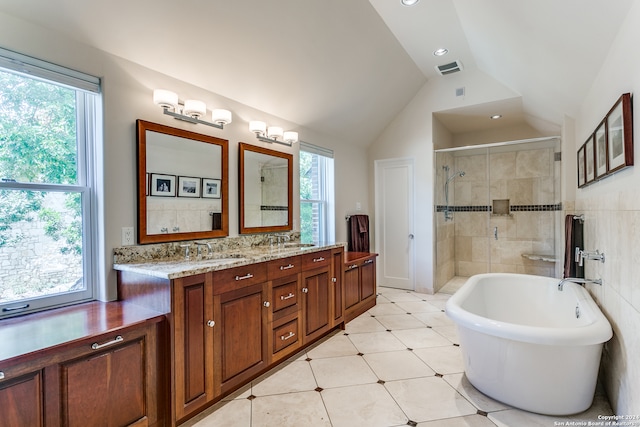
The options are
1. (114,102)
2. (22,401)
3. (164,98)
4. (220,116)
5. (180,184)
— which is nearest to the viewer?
(22,401)

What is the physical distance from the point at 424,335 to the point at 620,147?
87.1 inches

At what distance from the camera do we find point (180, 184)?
248 centimetres

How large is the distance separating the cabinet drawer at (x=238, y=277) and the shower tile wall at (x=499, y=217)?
3211 millimetres

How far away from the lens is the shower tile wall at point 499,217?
4684mm

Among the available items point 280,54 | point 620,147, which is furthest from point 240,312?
point 620,147

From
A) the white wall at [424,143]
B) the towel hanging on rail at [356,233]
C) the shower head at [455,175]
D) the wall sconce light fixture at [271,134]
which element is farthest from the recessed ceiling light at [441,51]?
the towel hanging on rail at [356,233]

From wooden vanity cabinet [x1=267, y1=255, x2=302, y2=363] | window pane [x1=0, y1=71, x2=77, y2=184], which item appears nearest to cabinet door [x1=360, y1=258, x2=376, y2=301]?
wooden vanity cabinet [x1=267, y1=255, x2=302, y2=363]

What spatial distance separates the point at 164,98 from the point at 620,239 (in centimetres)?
298

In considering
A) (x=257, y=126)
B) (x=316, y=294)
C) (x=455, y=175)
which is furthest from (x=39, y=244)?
(x=455, y=175)

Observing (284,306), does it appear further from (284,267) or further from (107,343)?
(107,343)

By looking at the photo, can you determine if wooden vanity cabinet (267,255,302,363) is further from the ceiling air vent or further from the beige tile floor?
the ceiling air vent

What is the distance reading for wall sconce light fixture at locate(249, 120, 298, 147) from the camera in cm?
305

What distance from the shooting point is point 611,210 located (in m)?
1.92

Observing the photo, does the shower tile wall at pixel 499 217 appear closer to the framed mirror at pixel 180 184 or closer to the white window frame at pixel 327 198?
the white window frame at pixel 327 198
